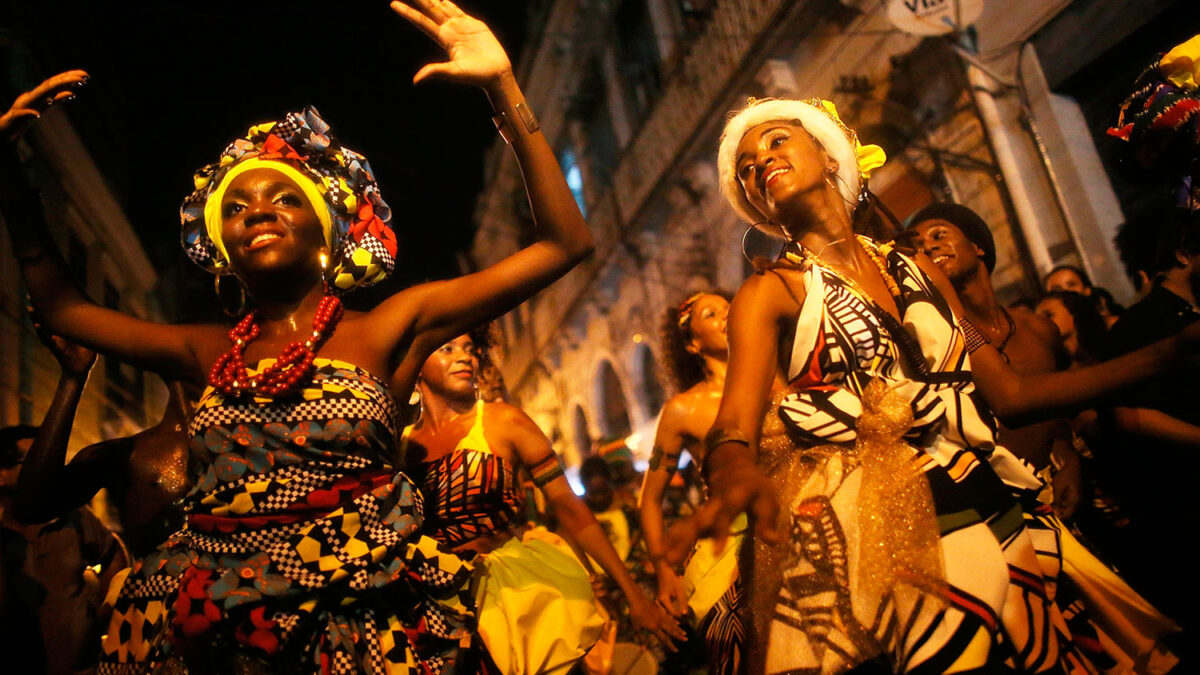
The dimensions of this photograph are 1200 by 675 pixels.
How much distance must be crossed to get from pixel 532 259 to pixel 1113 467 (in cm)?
262

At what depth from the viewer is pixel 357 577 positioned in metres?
1.84

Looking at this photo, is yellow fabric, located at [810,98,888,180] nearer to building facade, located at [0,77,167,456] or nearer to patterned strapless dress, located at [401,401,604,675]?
patterned strapless dress, located at [401,401,604,675]

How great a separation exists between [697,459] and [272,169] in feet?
8.92

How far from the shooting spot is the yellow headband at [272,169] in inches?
93.2

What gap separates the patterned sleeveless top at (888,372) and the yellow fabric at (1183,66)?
1082 mm

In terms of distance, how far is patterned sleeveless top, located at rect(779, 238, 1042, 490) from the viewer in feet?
6.17

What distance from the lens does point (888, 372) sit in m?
2.02

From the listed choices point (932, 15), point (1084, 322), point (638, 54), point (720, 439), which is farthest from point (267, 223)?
point (638, 54)

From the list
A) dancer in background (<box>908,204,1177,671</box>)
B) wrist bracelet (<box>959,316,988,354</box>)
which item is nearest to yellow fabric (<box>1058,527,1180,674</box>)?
dancer in background (<box>908,204,1177,671</box>)

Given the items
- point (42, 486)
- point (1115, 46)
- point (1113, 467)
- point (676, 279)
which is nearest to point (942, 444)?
point (1113, 467)

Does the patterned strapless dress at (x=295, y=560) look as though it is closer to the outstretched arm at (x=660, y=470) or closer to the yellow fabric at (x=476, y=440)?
the yellow fabric at (x=476, y=440)

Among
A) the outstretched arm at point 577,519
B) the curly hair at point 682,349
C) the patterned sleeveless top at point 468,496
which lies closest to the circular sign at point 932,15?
the curly hair at point 682,349

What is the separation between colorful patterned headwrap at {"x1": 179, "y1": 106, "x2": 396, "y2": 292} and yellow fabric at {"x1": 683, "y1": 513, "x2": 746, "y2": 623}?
5.04 ft

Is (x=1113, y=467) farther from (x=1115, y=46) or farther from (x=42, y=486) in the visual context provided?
(x=1115, y=46)
